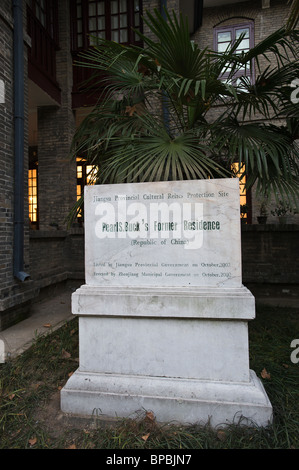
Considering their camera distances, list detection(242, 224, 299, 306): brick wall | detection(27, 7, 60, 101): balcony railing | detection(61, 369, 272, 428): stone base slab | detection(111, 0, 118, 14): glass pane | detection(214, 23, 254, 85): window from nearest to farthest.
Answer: detection(61, 369, 272, 428): stone base slab
detection(27, 7, 60, 101): balcony railing
detection(242, 224, 299, 306): brick wall
detection(111, 0, 118, 14): glass pane
detection(214, 23, 254, 85): window

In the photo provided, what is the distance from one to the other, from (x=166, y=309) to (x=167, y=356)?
14.9 inches

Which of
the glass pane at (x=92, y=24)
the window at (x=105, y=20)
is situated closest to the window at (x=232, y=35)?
the window at (x=105, y=20)

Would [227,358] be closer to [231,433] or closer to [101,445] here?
[231,433]

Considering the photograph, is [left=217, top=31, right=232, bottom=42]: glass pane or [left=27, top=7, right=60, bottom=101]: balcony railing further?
[left=217, top=31, right=232, bottom=42]: glass pane

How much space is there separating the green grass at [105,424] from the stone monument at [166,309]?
12 centimetres

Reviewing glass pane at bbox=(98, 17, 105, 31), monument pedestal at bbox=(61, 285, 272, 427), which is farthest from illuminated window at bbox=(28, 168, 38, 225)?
monument pedestal at bbox=(61, 285, 272, 427)

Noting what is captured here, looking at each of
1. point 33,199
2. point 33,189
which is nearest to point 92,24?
point 33,189

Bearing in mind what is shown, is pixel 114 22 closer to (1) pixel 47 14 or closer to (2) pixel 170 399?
(1) pixel 47 14

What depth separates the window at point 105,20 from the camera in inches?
299

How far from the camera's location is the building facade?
4484 mm

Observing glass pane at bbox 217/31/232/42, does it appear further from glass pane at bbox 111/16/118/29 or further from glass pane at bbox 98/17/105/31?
glass pane at bbox 98/17/105/31

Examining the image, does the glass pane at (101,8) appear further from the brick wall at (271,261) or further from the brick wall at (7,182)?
the brick wall at (271,261)

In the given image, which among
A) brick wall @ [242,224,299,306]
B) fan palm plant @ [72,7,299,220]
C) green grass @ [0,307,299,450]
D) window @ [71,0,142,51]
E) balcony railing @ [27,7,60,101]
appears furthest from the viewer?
window @ [71,0,142,51]

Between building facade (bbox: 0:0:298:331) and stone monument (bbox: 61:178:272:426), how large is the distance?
265 cm
